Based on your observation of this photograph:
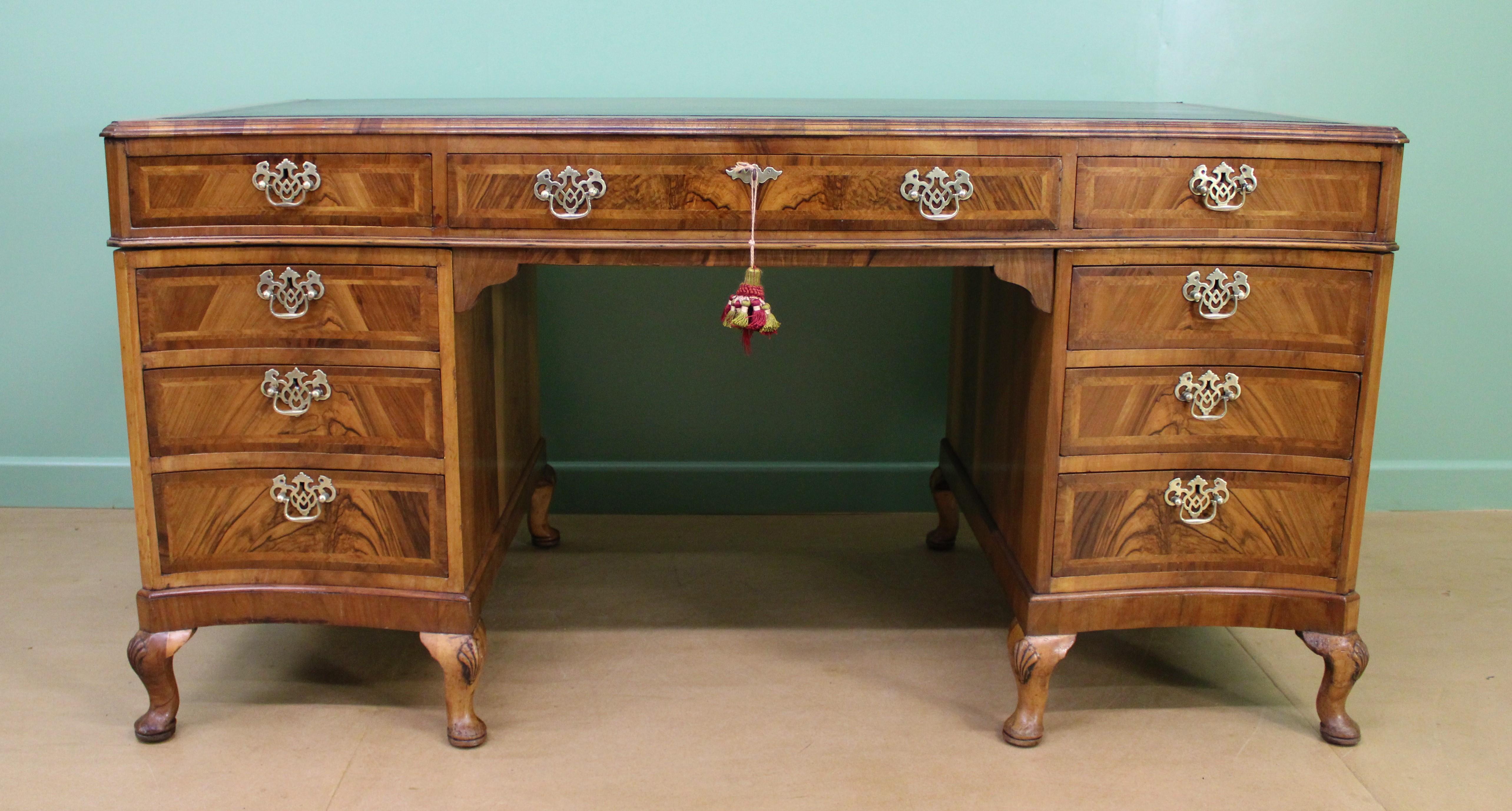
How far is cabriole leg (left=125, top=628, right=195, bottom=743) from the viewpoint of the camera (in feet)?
5.81

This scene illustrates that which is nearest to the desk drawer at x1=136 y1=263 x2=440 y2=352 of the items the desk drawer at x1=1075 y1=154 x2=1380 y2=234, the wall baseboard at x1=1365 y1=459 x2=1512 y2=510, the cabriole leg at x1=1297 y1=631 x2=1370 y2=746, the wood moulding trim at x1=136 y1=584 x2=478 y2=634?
the wood moulding trim at x1=136 y1=584 x2=478 y2=634

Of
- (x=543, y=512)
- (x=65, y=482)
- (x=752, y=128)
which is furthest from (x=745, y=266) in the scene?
(x=65, y=482)

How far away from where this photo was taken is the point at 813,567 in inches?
96.9

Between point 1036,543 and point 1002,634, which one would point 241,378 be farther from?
point 1002,634

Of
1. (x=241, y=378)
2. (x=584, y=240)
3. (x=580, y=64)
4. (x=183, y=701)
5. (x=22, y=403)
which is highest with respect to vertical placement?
(x=580, y=64)

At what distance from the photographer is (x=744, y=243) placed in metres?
1.66

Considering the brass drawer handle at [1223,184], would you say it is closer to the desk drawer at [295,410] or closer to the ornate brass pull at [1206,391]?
the ornate brass pull at [1206,391]

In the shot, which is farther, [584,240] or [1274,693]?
[1274,693]

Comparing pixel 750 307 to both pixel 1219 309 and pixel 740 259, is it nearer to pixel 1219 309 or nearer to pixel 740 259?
pixel 740 259

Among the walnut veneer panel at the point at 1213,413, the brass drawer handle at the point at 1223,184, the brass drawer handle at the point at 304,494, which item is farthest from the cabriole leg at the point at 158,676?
the brass drawer handle at the point at 1223,184

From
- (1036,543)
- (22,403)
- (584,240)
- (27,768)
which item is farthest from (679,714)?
(22,403)

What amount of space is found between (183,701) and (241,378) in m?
0.58

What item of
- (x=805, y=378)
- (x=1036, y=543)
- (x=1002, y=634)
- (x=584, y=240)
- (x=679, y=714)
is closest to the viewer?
(x=584, y=240)

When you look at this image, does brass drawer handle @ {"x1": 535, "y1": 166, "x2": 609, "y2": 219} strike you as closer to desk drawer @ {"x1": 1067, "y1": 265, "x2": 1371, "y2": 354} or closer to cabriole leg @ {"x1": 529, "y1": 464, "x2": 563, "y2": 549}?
desk drawer @ {"x1": 1067, "y1": 265, "x2": 1371, "y2": 354}
